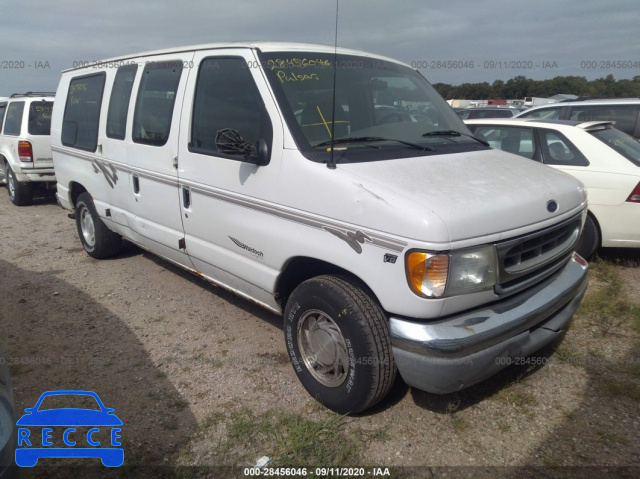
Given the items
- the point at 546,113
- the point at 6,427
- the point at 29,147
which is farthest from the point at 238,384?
the point at 29,147

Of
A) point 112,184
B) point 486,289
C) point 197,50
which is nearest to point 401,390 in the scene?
point 486,289

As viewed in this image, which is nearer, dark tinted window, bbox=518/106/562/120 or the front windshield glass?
the front windshield glass

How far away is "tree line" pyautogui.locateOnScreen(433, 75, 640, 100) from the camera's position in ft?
73.6

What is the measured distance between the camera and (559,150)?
18.0 ft

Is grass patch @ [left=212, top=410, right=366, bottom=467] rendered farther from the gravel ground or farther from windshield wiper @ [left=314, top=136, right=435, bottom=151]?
windshield wiper @ [left=314, top=136, right=435, bottom=151]

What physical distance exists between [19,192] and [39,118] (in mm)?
1415

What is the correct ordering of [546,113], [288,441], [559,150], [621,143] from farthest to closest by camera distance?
[546,113] → [559,150] → [621,143] → [288,441]

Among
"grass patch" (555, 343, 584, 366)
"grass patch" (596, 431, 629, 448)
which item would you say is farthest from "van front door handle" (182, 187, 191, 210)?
"grass patch" (596, 431, 629, 448)

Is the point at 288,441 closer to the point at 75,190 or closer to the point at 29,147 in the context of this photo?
the point at 75,190

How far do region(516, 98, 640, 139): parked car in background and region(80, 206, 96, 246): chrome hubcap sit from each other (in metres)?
6.57

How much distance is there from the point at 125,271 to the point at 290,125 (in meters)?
3.38

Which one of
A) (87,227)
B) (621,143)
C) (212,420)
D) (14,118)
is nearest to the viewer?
(212,420)

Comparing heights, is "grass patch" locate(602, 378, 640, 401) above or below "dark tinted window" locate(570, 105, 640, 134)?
below

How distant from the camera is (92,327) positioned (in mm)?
4223
